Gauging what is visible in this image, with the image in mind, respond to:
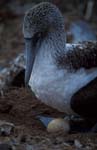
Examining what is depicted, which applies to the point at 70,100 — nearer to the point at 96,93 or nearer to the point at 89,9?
the point at 96,93

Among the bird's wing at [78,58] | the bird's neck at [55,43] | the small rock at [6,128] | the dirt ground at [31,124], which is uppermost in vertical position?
the bird's neck at [55,43]

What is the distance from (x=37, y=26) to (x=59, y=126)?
101cm

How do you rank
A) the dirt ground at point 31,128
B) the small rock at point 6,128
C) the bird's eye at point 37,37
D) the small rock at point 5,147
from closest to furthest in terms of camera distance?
1. the small rock at point 5,147
2. the dirt ground at point 31,128
3. the small rock at point 6,128
4. the bird's eye at point 37,37

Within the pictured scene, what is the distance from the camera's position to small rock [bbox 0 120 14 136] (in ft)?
19.1

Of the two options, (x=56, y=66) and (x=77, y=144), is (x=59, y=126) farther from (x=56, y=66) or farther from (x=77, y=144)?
(x=56, y=66)

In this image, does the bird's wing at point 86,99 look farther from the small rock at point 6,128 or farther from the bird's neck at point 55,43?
the small rock at point 6,128

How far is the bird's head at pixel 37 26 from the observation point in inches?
232

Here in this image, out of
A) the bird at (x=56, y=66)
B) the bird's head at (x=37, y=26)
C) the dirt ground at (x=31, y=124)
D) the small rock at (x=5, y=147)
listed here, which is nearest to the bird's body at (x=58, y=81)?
the bird at (x=56, y=66)

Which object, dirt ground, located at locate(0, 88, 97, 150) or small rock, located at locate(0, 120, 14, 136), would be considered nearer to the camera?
dirt ground, located at locate(0, 88, 97, 150)

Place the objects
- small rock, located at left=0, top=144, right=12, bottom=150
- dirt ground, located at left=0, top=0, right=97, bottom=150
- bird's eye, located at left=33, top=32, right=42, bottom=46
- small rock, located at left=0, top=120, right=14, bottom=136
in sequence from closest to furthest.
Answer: small rock, located at left=0, top=144, right=12, bottom=150, dirt ground, located at left=0, top=0, right=97, bottom=150, small rock, located at left=0, top=120, right=14, bottom=136, bird's eye, located at left=33, top=32, right=42, bottom=46

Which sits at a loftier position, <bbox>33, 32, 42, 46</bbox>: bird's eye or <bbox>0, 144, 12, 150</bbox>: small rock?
<bbox>33, 32, 42, 46</bbox>: bird's eye

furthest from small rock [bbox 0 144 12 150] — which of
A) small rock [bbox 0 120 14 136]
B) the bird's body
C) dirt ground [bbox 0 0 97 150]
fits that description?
the bird's body

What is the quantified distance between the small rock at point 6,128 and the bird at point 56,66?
1.39 ft

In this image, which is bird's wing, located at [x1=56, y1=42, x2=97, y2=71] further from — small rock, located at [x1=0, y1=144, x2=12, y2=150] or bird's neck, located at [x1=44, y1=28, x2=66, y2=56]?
small rock, located at [x1=0, y1=144, x2=12, y2=150]
